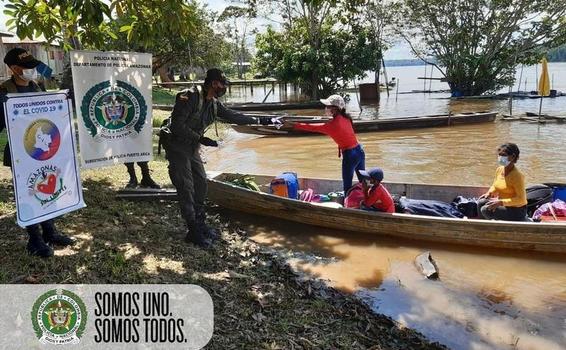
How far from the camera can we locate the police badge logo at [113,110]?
17.6ft

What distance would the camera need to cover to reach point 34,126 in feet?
12.3

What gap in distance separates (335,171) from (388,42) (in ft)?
75.1

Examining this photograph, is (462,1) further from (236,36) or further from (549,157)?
(236,36)

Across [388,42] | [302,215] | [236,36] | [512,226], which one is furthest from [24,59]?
[236,36]

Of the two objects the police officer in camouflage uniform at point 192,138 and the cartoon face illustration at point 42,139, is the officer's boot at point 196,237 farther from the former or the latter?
the cartoon face illustration at point 42,139

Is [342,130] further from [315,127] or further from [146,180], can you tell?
[146,180]

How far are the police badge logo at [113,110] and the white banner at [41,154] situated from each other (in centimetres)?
137

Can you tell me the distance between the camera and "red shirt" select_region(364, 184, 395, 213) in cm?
607

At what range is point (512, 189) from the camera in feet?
18.5

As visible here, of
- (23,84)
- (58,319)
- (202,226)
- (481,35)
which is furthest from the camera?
(481,35)

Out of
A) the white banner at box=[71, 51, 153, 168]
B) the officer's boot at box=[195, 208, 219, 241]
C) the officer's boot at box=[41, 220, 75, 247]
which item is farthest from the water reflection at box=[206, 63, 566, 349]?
the officer's boot at box=[41, 220, 75, 247]

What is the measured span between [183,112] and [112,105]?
53.2 inches

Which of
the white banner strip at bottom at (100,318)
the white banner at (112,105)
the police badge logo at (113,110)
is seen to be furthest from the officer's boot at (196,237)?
the police badge logo at (113,110)

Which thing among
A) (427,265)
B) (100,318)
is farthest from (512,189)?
(100,318)
